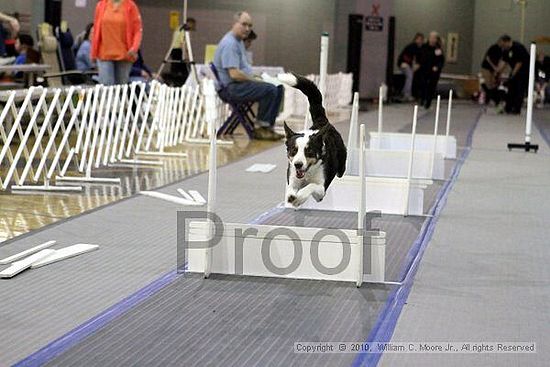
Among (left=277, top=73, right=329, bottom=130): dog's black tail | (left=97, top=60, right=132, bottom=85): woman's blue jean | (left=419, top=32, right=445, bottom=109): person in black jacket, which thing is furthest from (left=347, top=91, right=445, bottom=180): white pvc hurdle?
(left=419, top=32, right=445, bottom=109): person in black jacket

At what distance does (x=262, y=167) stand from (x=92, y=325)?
16.7ft

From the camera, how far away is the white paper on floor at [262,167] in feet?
28.0

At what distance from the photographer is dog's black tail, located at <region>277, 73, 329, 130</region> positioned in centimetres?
545

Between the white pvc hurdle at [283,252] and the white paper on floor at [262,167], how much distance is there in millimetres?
3853

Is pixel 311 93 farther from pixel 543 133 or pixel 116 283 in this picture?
pixel 543 133

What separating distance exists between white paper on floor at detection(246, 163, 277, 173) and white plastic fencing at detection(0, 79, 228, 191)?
25.5 inches

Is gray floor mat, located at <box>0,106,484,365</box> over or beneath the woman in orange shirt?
beneath

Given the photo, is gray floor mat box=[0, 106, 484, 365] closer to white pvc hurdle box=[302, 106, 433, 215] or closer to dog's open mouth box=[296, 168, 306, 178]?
white pvc hurdle box=[302, 106, 433, 215]

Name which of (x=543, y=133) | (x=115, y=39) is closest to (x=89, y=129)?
(x=115, y=39)

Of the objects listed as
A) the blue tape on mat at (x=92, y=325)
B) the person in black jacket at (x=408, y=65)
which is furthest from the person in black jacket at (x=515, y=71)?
the blue tape on mat at (x=92, y=325)

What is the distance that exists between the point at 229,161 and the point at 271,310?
527 centimetres

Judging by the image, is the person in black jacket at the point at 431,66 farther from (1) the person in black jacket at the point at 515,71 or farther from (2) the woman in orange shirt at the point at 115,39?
(2) the woman in orange shirt at the point at 115,39

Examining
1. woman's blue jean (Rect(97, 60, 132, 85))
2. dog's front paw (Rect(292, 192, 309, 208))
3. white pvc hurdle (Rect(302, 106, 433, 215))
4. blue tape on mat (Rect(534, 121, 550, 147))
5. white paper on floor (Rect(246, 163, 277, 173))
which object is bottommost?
blue tape on mat (Rect(534, 121, 550, 147))

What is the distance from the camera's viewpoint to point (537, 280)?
4.70 meters
